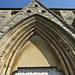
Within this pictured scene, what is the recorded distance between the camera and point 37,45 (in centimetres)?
473

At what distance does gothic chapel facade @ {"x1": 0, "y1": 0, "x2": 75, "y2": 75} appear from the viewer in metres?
3.86

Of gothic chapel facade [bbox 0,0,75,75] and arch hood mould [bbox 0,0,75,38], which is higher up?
arch hood mould [bbox 0,0,75,38]

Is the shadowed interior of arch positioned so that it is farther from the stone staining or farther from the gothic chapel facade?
the stone staining

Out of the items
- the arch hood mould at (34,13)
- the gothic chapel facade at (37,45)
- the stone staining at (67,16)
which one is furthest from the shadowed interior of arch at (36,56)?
the stone staining at (67,16)

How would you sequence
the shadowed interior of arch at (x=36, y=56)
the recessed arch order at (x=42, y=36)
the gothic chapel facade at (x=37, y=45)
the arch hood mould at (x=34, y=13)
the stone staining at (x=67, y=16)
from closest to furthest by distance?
1. the recessed arch order at (x=42, y=36)
2. the gothic chapel facade at (x=37, y=45)
3. the shadowed interior of arch at (x=36, y=56)
4. the arch hood mould at (x=34, y=13)
5. the stone staining at (x=67, y=16)

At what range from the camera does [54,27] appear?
4.77m

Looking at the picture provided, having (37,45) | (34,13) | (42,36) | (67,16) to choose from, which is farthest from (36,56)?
(67,16)

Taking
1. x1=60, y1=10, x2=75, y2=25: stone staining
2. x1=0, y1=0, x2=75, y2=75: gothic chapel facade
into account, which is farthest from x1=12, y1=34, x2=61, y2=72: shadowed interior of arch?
x1=60, y1=10, x2=75, y2=25: stone staining

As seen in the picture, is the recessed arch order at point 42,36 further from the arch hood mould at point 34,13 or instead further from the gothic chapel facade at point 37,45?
the arch hood mould at point 34,13

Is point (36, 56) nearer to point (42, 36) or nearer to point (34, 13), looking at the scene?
point (42, 36)

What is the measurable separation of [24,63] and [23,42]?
3.01ft

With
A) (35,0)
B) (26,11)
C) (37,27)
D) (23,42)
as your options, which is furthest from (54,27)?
(35,0)

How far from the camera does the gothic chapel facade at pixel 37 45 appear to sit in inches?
152

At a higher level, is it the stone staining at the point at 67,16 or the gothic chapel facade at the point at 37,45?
the stone staining at the point at 67,16
